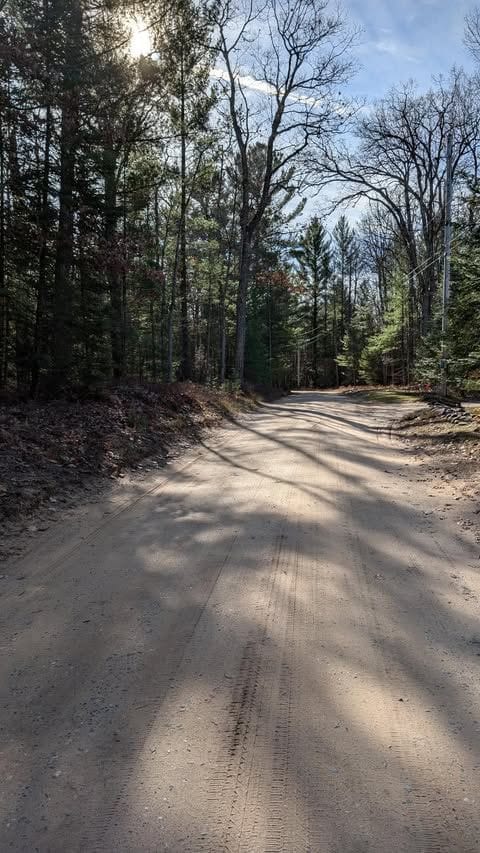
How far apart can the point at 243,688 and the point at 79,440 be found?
17.5ft

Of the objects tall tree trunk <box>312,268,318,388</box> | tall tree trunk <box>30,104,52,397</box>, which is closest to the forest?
tall tree trunk <box>30,104,52,397</box>

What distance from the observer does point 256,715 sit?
2285mm

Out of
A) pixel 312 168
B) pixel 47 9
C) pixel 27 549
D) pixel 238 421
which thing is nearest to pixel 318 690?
pixel 27 549

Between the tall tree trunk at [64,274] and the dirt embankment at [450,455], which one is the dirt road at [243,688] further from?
the tall tree trunk at [64,274]

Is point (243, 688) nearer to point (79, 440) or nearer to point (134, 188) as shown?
point (79, 440)

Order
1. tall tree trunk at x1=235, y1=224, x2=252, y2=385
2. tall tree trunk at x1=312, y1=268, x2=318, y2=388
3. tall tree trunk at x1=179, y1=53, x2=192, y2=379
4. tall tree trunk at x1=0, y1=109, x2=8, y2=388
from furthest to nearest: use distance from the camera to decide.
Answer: tall tree trunk at x1=312, y1=268, x2=318, y2=388, tall tree trunk at x1=235, y1=224, x2=252, y2=385, tall tree trunk at x1=179, y1=53, x2=192, y2=379, tall tree trunk at x1=0, y1=109, x2=8, y2=388

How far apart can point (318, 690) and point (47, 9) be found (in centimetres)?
992

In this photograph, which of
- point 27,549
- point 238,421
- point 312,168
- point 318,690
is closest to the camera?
point 318,690

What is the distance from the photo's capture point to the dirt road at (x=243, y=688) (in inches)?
69.8

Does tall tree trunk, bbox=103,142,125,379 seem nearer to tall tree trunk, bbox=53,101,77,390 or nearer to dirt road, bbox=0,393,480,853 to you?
tall tree trunk, bbox=53,101,77,390

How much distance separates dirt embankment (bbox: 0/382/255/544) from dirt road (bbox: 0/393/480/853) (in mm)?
924

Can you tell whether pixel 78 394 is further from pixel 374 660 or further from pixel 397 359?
pixel 397 359

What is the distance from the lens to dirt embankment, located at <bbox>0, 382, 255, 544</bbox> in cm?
537

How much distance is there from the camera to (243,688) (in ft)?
8.11
